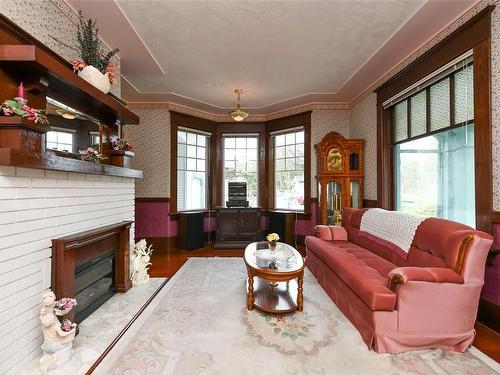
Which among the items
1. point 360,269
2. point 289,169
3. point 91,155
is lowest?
point 360,269

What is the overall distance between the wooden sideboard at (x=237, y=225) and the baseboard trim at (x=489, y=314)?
138 inches

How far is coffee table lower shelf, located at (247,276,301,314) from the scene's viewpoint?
7.75ft

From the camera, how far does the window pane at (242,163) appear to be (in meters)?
5.73

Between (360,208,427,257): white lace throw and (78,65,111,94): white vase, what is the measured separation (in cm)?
325

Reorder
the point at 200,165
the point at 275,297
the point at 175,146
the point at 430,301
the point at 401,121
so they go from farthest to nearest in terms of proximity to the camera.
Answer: the point at 200,165 < the point at 175,146 < the point at 401,121 < the point at 275,297 < the point at 430,301

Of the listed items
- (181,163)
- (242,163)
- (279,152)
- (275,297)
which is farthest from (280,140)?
(275,297)

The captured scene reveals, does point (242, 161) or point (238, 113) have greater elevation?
point (238, 113)

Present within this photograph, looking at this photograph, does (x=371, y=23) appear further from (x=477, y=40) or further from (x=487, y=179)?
(x=487, y=179)

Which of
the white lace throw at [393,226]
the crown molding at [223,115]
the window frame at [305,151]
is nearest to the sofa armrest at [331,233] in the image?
the white lace throw at [393,226]

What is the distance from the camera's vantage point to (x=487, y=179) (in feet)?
7.18

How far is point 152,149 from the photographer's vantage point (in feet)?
16.1

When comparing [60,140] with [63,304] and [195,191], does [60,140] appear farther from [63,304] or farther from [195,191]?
[195,191]

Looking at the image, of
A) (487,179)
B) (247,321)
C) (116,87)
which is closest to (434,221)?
(487,179)

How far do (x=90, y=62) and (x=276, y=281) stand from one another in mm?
2649
